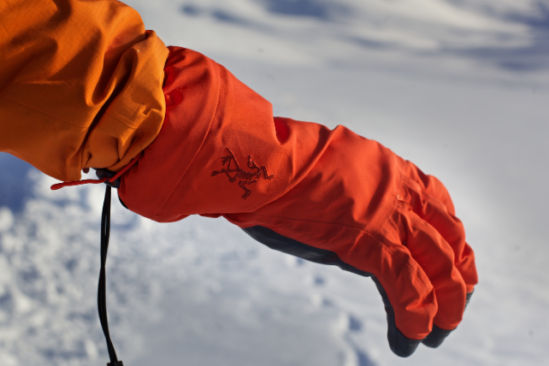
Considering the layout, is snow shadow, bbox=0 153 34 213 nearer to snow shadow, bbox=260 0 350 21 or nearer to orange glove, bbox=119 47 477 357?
orange glove, bbox=119 47 477 357

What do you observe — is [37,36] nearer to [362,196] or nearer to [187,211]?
[187,211]

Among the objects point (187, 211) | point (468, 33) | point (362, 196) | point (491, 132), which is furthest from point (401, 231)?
point (468, 33)

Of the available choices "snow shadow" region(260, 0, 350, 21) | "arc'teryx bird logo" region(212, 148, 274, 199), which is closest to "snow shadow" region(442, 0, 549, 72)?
"snow shadow" region(260, 0, 350, 21)

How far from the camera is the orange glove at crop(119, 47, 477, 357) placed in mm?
342

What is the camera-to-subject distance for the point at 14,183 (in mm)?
584

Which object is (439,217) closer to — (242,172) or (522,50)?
(242,172)

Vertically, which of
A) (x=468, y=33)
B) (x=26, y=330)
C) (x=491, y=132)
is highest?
(x=468, y=33)

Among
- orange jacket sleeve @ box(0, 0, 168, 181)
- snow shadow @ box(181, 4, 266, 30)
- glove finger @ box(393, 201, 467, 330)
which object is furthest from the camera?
snow shadow @ box(181, 4, 266, 30)

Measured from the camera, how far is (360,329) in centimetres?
64

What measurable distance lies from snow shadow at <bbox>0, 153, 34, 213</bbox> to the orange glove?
1.05ft

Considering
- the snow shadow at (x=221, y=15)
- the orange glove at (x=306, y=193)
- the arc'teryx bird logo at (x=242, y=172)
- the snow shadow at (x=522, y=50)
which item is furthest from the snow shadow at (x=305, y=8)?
the arc'teryx bird logo at (x=242, y=172)

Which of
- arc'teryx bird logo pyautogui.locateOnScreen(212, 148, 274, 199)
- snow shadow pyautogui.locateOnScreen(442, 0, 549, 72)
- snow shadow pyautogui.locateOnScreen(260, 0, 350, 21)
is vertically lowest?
arc'teryx bird logo pyautogui.locateOnScreen(212, 148, 274, 199)

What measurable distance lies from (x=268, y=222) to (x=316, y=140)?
0.11m

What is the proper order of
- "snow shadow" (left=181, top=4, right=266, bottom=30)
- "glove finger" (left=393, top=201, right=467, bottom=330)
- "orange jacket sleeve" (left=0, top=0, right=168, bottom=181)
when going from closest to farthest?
1. "orange jacket sleeve" (left=0, top=0, right=168, bottom=181)
2. "glove finger" (left=393, top=201, right=467, bottom=330)
3. "snow shadow" (left=181, top=4, right=266, bottom=30)
